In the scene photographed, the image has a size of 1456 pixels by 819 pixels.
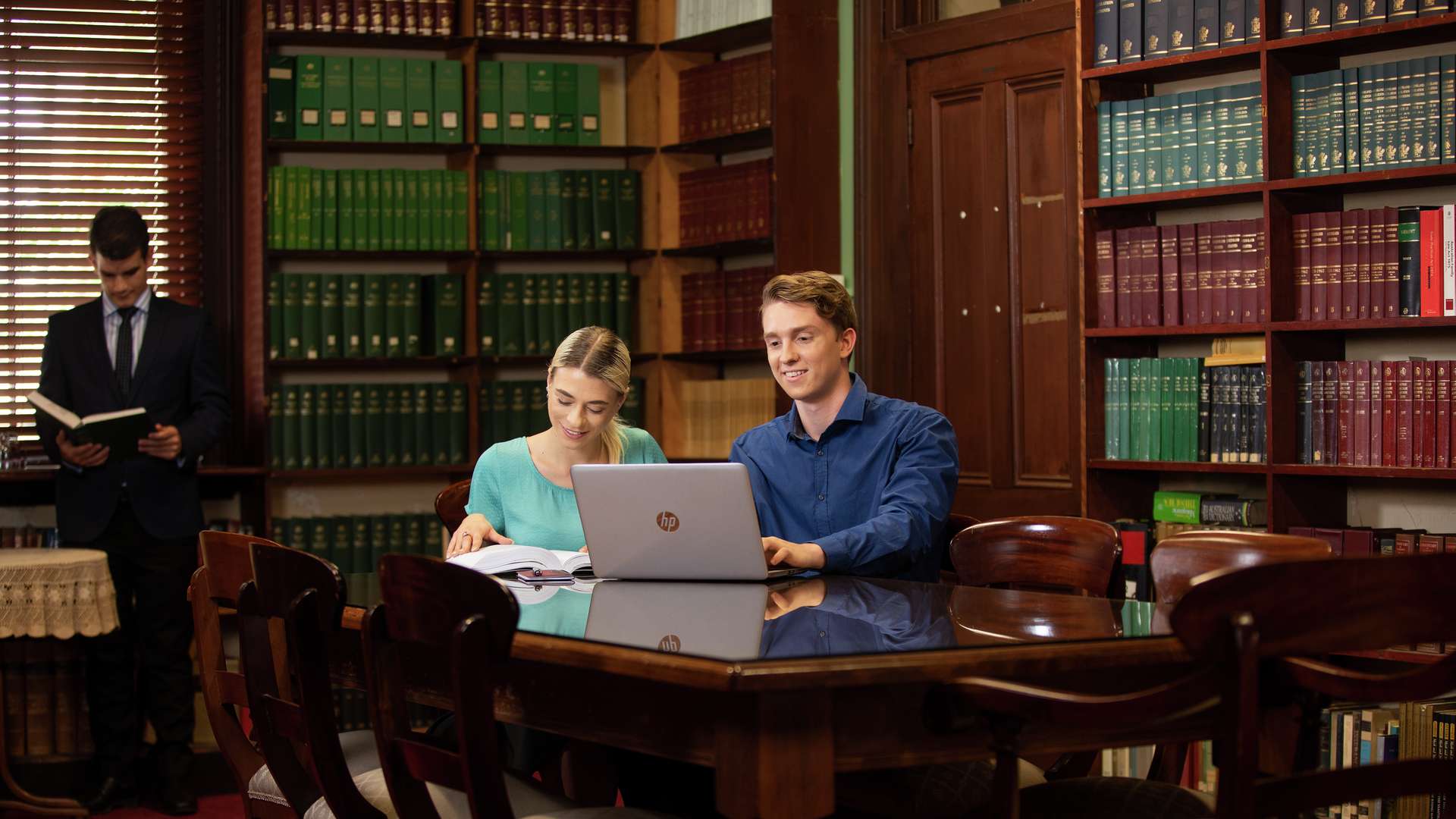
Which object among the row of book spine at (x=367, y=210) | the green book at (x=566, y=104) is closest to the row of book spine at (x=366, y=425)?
the row of book spine at (x=367, y=210)

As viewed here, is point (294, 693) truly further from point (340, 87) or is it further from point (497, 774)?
point (340, 87)

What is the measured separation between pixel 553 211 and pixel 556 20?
65 centimetres

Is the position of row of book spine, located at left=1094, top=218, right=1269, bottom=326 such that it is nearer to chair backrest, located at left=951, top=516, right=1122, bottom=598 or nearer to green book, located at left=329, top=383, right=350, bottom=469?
chair backrest, located at left=951, top=516, right=1122, bottom=598

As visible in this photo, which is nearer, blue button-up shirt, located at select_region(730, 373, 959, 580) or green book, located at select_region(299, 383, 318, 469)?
blue button-up shirt, located at select_region(730, 373, 959, 580)

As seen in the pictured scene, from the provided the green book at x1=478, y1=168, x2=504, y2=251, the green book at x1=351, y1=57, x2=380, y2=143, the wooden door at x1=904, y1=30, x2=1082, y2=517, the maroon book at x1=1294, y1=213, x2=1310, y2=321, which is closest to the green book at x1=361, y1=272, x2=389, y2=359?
the green book at x1=478, y1=168, x2=504, y2=251

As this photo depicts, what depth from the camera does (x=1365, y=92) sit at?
136 inches

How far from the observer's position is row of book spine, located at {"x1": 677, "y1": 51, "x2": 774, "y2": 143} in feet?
15.4

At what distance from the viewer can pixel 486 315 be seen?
194 inches

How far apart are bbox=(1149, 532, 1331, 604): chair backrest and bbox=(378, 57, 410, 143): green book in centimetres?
334

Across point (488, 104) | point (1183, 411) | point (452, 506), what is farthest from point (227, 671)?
point (488, 104)

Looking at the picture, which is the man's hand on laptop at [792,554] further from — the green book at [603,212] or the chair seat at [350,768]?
the green book at [603,212]

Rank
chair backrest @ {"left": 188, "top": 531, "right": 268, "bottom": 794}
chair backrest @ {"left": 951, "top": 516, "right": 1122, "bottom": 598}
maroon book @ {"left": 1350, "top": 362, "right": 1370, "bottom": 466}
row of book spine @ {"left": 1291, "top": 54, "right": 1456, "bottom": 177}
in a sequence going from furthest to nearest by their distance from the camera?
maroon book @ {"left": 1350, "top": 362, "right": 1370, "bottom": 466} < row of book spine @ {"left": 1291, "top": 54, "right": 1456, "bottom": 177} < chair backrest @ {"left": 951, "top": 516, "right": 1122, "bottom": 598} < chair backrest @ {"left": 188, "top": 531, "right": 268, "bottom": 794}

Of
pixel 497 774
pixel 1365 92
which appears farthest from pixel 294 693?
pixel 1365 92

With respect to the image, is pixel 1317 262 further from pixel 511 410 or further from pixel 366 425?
pixel 366 425
